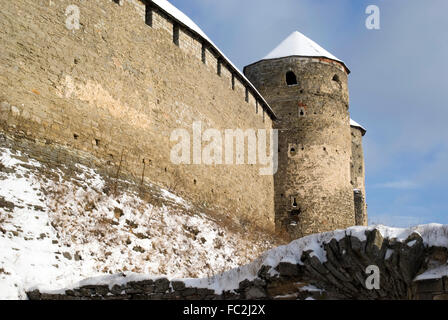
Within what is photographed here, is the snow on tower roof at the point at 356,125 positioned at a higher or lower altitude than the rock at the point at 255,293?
higher

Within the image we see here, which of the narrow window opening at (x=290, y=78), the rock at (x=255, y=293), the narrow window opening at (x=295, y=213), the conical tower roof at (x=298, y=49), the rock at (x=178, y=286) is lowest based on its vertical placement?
the rock at (x=255, y=293)

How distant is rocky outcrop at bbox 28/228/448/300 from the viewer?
562 centimetres

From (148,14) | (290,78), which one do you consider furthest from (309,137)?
(148,14)

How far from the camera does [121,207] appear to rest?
417 inches

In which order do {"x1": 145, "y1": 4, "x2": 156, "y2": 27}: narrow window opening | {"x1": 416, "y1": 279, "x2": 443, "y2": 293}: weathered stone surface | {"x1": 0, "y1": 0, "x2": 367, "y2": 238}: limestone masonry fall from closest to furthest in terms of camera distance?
{"x1": 416, "y1": 279, "x2": 443, "y2": 293}: weathered stone surface
{"x1": 0, "y1": 0, "x2": 367, "y2": 238}: limestone masonry
{"x1": 145, "y1": 4, "x2": 156, "y2": 27}: narrow window opening

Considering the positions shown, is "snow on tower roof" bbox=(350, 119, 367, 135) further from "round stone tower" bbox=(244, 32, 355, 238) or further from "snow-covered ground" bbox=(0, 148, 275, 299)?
"snow-covered ground" bbox=(0, 148, 275, 299)

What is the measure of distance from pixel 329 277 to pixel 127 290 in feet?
8.42

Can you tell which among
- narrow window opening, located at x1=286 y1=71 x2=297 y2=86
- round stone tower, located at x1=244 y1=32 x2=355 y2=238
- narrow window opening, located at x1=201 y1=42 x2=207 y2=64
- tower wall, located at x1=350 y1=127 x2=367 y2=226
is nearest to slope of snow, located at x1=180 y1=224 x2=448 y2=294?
narrow window opening, located at x1=201 y1=42 x2=207 y2=64

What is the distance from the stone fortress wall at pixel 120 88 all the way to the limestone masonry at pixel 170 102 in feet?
0.08

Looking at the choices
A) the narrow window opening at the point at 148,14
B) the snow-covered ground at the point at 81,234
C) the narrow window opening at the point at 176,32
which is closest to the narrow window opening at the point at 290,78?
the narrow window opening at the point at 176,32

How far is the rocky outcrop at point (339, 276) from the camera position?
221 inches

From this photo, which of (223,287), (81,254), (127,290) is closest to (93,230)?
(81,254)

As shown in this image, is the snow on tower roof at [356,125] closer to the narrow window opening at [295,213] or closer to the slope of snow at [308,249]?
the narrow window opening at [295,213]
